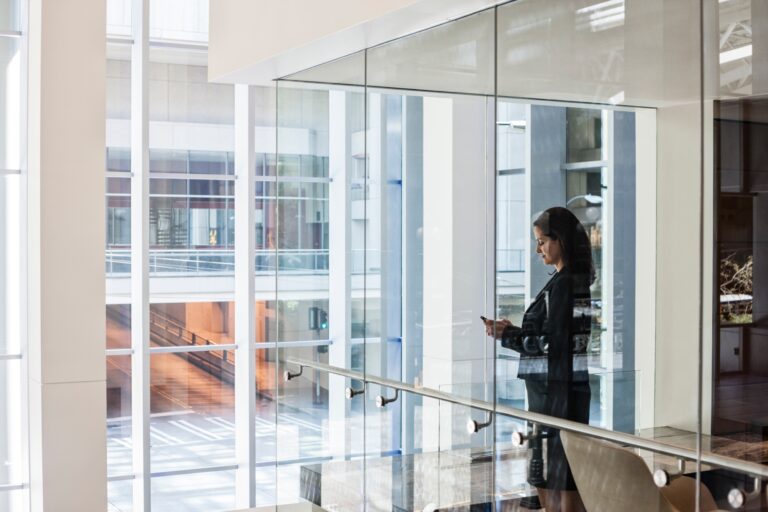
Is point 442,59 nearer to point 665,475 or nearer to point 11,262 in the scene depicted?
point 665,475

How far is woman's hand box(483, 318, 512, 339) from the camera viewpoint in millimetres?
4488

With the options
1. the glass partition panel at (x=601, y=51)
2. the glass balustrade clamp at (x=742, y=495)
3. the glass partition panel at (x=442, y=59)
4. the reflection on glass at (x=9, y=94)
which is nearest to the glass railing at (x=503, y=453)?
the glass balustrade clamp at (x=742, y=495)

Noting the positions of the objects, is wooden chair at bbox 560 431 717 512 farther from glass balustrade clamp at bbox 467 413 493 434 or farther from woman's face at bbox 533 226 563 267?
woman's face at bbox 533 226 563 267

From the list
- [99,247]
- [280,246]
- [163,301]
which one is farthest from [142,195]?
[280,246]

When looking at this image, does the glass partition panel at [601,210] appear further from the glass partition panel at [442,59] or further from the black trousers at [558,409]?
the glass partition panel at [442,59]

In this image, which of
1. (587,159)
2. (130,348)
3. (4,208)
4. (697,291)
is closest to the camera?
(697,291)

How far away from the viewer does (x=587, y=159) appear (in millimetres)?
4020

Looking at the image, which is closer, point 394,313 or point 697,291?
point 697,291

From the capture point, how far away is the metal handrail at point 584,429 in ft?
10.9

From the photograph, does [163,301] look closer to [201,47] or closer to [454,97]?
[201,47]

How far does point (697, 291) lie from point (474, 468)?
180cm

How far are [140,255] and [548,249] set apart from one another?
6.51 m

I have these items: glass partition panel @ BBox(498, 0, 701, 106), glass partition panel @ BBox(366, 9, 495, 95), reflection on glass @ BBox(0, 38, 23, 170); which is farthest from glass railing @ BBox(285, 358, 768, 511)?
reflection on glass @ BBox(0, 38, 23, 170)

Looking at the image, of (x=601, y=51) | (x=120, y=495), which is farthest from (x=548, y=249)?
(x=120, y=495)
